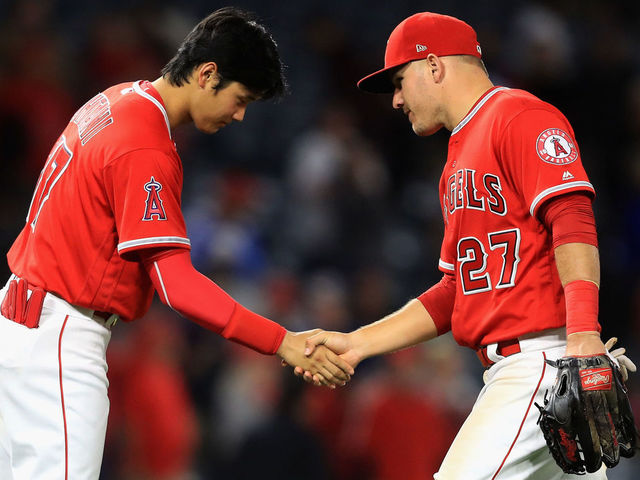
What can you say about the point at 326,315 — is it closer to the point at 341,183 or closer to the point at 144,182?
the point at 341,183

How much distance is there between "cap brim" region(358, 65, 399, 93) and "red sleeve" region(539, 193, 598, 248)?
3.29 feet

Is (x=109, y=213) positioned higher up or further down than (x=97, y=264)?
higher up

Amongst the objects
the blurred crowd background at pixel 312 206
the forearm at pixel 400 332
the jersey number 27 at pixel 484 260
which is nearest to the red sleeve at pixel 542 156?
the jersey number 27 at pixel 484 260

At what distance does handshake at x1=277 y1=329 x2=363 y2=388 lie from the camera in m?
3.72

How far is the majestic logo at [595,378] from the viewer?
9.07ft

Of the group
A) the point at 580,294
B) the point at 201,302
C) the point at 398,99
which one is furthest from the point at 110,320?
the point at 580,294

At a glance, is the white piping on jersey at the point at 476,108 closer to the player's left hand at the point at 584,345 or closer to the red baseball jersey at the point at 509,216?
the red baseball jersey at the point at 509,216

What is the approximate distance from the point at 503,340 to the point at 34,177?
472cm

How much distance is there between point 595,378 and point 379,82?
5.21 feet

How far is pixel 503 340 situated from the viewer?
10.3ft

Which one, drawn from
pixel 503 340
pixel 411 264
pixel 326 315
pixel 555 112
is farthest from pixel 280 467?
pixel 555 112

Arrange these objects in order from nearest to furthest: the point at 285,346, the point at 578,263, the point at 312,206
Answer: the point at 578,263 → the point at 285,346 → the point at 312,206

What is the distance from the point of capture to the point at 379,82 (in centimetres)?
380

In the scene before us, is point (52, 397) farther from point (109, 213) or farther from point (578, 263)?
point (578, 263)
